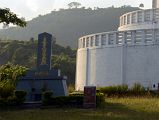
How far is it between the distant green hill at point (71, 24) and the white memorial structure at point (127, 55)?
79.7 meters

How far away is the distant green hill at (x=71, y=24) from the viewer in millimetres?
116812

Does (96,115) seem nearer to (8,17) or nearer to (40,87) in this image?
(8,17)

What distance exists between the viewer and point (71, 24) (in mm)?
124812

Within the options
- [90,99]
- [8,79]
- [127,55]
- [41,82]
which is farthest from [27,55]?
[90,99]

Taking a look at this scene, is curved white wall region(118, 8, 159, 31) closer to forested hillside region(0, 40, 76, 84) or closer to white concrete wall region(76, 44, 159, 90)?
white concrete wall region(76, 44, 159, 90)

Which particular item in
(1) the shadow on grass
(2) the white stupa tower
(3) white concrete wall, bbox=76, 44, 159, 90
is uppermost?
(2) the white stupa tower

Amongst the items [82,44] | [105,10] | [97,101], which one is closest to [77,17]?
[105,10]

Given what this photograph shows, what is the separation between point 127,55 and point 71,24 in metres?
96.9

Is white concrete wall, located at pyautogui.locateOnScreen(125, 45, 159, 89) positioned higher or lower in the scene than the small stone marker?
higher

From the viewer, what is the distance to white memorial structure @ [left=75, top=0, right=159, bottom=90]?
2786 cm

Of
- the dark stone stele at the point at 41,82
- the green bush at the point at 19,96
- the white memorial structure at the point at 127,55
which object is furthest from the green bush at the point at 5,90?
the white memorial structure at the point at 127,55

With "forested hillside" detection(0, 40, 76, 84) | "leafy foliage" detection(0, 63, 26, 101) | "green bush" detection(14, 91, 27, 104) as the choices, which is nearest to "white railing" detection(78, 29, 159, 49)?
"leafy foliage" detection(0, 63, 26, 101)

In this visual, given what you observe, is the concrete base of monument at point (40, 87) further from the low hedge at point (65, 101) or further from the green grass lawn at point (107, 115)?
the green grass lawn at point (107, 115)

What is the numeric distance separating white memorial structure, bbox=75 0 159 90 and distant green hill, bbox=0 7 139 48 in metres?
79.7
